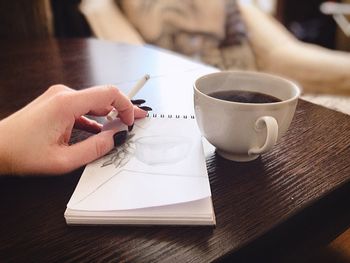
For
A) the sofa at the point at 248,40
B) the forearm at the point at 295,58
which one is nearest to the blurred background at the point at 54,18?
the sofa at the point at 248,40

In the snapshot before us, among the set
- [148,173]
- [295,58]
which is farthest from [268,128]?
[295,58]

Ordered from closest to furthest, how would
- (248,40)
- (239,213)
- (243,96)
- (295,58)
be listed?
1. (239,213)
2. (243,96)
3. (295,58)
4. (248,40)

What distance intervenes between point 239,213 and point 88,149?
0.62ft

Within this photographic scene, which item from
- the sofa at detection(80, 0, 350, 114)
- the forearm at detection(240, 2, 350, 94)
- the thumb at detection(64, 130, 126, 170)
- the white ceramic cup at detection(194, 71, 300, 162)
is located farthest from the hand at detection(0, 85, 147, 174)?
the forearm at detection(240, 2, 350, 94)

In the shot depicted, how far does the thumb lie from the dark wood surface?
19 millimetres

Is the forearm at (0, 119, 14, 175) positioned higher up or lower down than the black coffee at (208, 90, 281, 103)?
lower down

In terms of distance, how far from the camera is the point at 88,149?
0.41 meters

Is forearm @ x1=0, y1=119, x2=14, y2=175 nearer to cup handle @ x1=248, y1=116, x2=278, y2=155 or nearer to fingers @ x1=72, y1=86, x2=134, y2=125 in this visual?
fingers @ x1=72, y1=86, x2=134, y2=125

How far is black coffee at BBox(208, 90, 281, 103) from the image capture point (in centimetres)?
44

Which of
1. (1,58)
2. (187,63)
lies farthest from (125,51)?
(1,58)

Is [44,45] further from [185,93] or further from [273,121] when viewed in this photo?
[273,121]

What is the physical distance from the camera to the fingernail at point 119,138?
0.44m

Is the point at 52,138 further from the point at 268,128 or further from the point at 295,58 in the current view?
the point at 295,58

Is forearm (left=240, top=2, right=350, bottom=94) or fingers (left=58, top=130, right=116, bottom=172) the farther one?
forearm (left=240, top=2, right=350, bottom=94)
